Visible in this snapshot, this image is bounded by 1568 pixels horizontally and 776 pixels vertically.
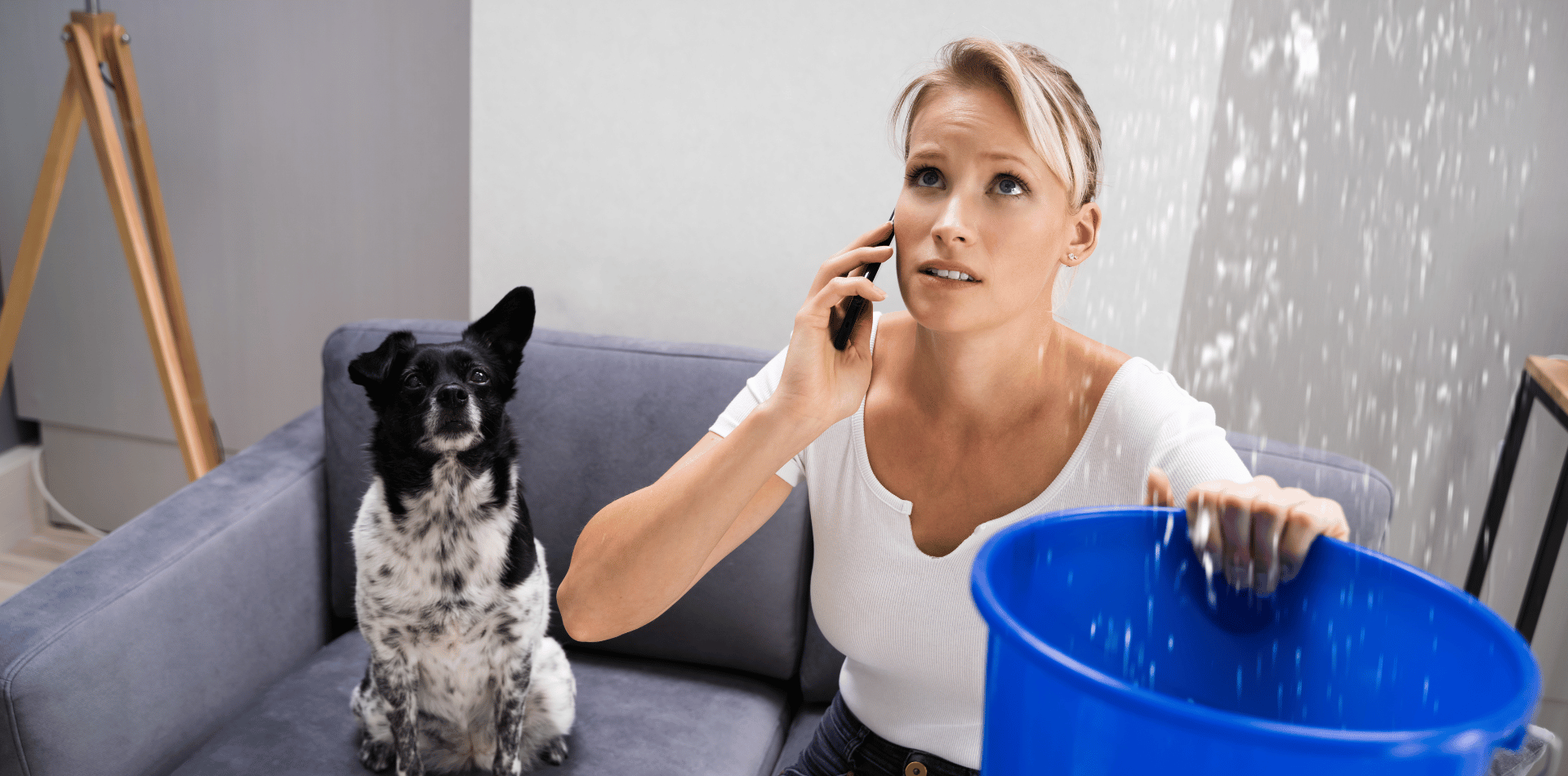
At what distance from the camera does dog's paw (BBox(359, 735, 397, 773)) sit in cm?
133

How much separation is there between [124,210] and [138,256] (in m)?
0.10

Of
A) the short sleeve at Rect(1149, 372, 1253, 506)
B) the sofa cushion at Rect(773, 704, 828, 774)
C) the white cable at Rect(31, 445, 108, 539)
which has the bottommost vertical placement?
the white cable at Rect(31, 445, 108, 539)

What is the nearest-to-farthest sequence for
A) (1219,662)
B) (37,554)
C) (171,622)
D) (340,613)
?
(1219,662) < (171,622) < (340,613) < (37,554)

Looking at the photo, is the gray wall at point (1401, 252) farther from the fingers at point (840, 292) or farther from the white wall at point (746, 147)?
the fingers at point (840, 292)

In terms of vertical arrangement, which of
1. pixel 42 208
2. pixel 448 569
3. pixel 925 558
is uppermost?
pixel 42 208

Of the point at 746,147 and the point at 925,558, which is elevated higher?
the point at 746,147

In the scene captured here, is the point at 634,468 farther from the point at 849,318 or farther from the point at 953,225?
the point at 953,225

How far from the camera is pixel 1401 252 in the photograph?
1890mm

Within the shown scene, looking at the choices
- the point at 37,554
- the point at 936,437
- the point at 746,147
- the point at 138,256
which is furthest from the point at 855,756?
the point at 37,554

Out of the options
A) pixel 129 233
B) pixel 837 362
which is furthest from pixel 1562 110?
pixel 129 233

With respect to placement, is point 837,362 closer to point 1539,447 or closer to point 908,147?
point 908,147

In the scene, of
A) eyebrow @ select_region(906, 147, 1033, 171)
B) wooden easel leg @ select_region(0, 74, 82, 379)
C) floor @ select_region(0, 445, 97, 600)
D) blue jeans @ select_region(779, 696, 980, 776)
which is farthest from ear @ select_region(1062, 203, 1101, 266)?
floor @ select_region(0, 445, 97, 600)

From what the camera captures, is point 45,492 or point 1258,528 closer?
point 1258,528

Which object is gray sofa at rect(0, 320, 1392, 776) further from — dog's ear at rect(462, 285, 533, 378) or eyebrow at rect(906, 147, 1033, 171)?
eyebrow at rect(906, 147, 1033, 171)
